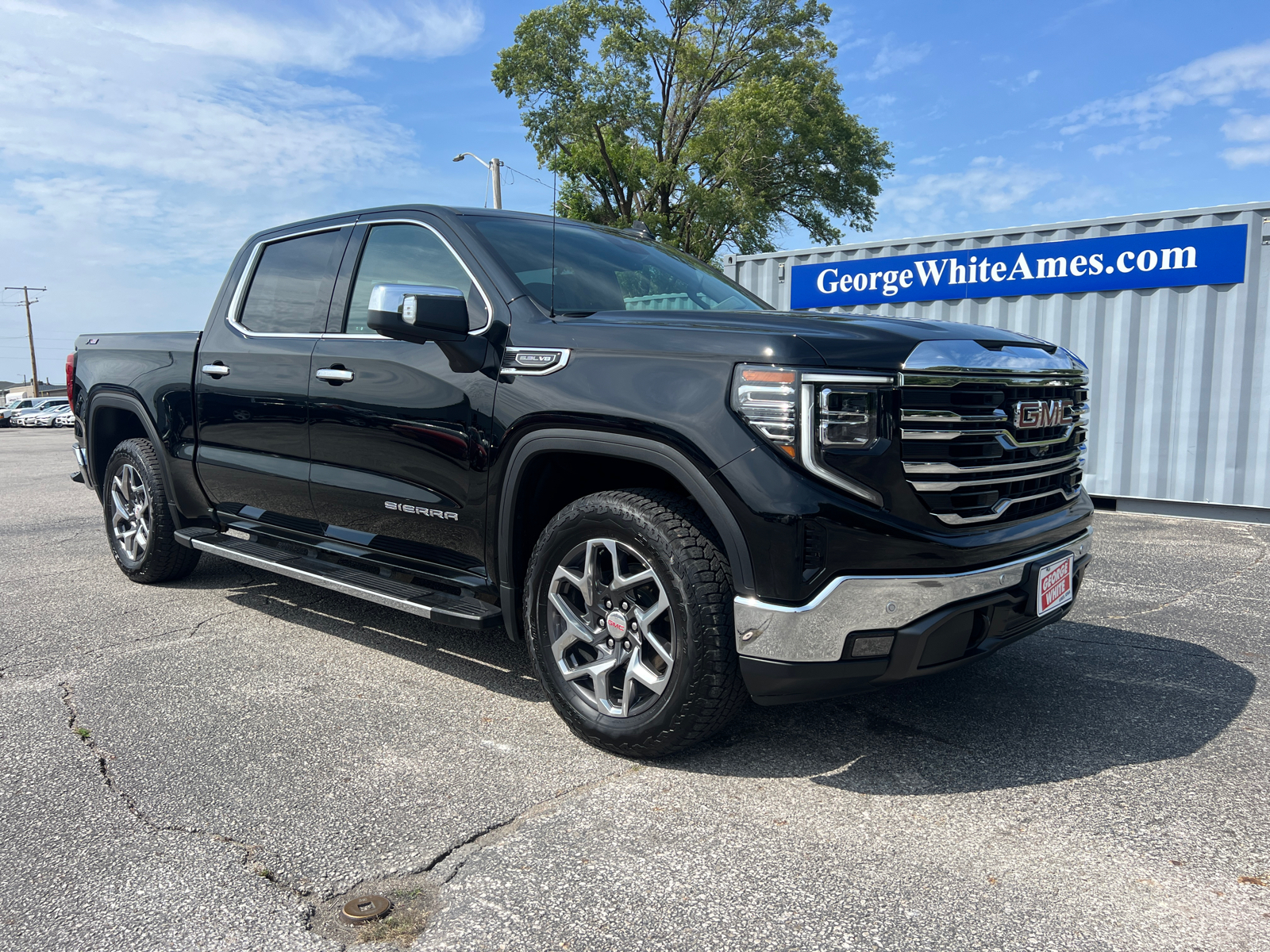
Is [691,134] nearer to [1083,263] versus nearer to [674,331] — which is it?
[1083,263]

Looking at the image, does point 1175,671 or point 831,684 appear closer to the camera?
point 831,684

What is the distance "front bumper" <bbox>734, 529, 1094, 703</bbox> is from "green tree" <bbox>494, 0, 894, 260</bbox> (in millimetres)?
27971

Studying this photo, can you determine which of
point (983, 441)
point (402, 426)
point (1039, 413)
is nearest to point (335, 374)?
point (402, 426)

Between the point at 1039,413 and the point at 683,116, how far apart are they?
31.2 meters

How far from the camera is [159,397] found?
509cm

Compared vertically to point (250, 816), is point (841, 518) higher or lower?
higher

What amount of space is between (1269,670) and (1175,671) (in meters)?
0.42

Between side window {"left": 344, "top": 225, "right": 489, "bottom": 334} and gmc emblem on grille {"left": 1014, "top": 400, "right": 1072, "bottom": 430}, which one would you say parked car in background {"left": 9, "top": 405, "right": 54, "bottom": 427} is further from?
gmc emblem on grille {"left": 1014, "top": 400, "right": 1072, "bottom": 430}

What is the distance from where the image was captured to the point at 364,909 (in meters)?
2.18

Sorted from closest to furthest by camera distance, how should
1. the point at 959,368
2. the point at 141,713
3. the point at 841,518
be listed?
the point at 841,518, the point at 959,368, the point at 141,713

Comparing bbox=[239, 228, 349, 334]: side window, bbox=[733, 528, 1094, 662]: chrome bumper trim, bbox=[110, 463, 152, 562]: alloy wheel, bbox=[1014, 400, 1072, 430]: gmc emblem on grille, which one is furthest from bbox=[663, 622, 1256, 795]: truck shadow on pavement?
bbox=[110, 463, 152, 562]: alloy wheel

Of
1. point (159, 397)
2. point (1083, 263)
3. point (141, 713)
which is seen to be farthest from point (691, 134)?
point (141, 713)

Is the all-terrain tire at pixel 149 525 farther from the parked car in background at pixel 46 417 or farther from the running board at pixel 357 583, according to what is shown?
the parked car in background at pixel 46 417

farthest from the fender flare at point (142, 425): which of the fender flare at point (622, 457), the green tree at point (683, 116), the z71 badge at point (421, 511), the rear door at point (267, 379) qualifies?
the green tree at point (683, 116)
